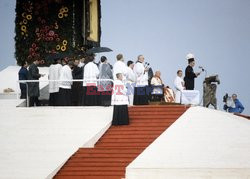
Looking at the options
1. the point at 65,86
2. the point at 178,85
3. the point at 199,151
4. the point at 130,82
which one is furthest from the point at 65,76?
the point at 199,151

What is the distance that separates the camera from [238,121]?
18.1 metres

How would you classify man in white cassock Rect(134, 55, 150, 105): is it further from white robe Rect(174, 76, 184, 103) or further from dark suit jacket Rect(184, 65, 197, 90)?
dark suit jacket Rect(184, 65, 197, 90)

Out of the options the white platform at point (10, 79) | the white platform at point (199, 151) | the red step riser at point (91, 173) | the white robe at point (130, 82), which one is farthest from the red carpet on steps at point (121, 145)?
the white platform at point (10, 79)

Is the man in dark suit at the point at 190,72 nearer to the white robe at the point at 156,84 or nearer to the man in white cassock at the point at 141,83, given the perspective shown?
the man in white cassock at the point at 141,83

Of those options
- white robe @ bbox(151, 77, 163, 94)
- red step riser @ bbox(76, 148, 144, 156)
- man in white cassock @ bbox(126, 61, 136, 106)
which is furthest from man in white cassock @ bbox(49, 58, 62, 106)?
red step riser @ bbox(76, 148, 144, 156)

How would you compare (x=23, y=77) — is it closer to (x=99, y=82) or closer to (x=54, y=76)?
(x=54, y=76)

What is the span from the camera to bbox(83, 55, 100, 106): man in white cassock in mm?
20781

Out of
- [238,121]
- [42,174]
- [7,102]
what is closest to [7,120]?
[7,102]

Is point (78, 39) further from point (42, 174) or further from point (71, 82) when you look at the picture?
point (42, 174)

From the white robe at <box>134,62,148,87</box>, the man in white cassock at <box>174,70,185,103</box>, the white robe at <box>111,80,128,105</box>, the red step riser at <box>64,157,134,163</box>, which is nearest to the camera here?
the red step riser at <box>64,157,134,163</box>

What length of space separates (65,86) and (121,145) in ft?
15.4

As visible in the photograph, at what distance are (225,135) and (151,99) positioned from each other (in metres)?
5.71

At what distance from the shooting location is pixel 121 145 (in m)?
17.2

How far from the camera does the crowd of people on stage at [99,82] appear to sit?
67.6 feet
